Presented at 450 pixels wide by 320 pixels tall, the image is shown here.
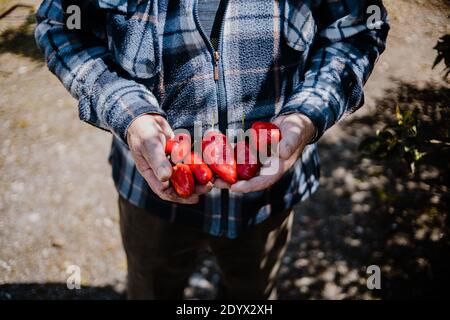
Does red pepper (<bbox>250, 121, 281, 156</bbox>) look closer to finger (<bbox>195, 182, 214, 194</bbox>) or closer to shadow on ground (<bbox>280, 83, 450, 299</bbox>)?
finger (<bbox>195, 182, 214, 194</bbox>)

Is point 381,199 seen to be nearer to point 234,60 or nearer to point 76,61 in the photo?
point 234,60

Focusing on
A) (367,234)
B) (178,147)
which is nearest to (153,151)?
(178,147)

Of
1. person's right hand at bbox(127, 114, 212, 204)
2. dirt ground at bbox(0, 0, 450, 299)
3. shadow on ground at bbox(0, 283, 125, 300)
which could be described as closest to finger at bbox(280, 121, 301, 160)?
person's right hand at bbox(127, 114, 212, 204)

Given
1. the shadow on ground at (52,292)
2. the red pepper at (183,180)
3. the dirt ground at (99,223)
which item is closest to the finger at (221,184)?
the red pepper at (183,180)

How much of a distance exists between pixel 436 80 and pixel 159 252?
15.8 feet

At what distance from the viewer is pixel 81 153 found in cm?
438

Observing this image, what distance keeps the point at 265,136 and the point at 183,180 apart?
41cm

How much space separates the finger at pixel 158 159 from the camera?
1.54 meters

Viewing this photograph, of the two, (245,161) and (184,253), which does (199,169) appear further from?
(184,253)

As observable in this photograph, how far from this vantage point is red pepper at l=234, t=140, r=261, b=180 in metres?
1.82

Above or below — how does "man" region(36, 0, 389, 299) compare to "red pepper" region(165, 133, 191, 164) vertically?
above

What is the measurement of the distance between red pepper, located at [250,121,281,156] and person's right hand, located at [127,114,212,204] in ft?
0.99

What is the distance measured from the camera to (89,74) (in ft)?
5.71

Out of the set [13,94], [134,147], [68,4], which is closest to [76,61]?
[68,4]
